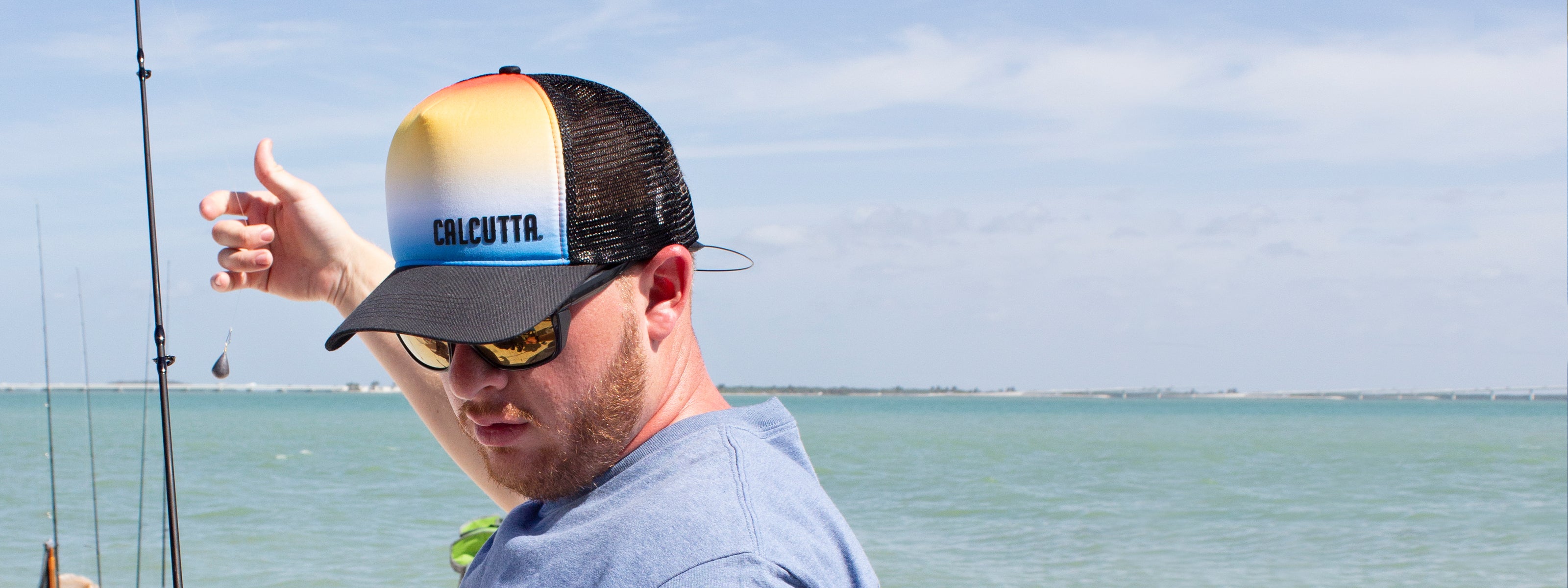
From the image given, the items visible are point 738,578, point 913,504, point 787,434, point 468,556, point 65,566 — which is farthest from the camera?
point 913,504

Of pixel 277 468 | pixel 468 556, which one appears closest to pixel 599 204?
pixel 468 556

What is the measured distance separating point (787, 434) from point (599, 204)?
0.98 ft

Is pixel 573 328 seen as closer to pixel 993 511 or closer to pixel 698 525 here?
pixel 698 525

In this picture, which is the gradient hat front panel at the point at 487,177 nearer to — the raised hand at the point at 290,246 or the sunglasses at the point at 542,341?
the sunglasses at the point at 542,341

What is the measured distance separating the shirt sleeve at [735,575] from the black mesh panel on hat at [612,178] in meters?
0.29

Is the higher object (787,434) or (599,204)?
(599,204)

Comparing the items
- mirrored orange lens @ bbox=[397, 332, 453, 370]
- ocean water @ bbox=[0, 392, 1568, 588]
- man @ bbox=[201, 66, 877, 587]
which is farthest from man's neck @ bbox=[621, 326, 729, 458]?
ocean water @ bbox=[0, 392, 1568, 588]

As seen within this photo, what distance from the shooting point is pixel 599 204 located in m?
1.09

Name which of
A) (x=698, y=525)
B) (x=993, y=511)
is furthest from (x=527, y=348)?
(x=993, y=511)

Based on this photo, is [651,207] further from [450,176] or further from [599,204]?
[450,176]

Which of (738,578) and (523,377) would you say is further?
(523,377)

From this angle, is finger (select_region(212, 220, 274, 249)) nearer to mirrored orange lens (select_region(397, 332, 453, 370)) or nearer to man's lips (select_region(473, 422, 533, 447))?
mirrored orange lens (select_region(397, 332, 453, 370))

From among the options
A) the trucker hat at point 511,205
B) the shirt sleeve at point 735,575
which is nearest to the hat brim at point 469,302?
the trucker hat at point 511,205

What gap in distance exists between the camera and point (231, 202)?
181 centimetres
